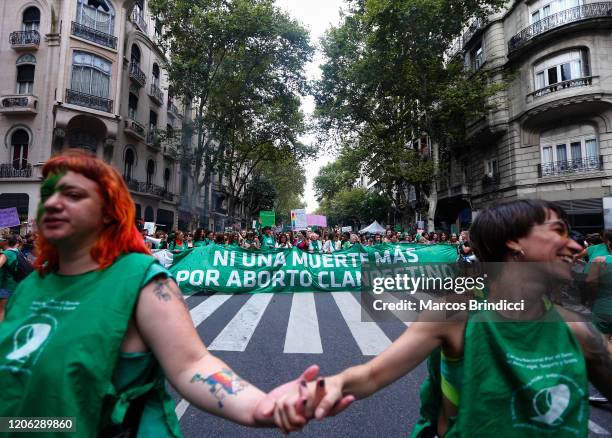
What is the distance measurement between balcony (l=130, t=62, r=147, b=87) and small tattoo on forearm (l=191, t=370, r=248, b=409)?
84.9 ft

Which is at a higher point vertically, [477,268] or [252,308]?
[477,268]

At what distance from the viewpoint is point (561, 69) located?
59.4 ft

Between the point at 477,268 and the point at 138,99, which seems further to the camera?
the point at 138,99

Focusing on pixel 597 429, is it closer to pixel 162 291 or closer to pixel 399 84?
pixel 162 291

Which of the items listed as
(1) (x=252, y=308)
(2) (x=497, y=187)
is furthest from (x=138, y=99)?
(2) (x=497, y=187)

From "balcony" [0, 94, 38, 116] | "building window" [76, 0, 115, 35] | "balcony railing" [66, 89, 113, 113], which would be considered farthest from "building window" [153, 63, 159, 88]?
"balcony" [0, 94, 38, 116]

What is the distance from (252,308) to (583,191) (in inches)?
701

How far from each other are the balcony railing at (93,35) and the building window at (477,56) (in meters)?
22.6

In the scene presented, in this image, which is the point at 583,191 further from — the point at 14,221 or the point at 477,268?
the point at 14,221

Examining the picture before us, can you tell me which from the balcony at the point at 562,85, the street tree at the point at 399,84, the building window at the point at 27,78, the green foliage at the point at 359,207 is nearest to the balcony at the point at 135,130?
the building window at the point at 27,78

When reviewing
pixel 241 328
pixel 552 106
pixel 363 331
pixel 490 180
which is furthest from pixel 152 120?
pixel 363 331

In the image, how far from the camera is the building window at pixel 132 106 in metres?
23.5

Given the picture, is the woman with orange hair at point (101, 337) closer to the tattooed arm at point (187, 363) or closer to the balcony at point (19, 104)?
the tattooed arm at point (187, 363)

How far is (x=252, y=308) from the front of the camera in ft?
25.5
